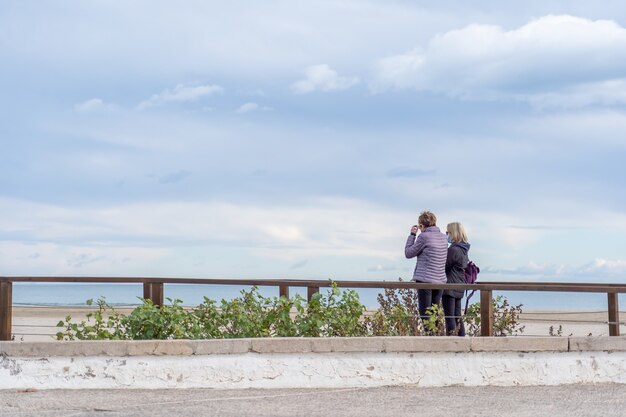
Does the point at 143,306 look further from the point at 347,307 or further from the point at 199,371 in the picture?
the point at 347,307

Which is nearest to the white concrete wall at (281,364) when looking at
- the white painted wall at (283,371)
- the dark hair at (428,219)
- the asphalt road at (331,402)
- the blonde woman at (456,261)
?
the white painted wall at (283,371)

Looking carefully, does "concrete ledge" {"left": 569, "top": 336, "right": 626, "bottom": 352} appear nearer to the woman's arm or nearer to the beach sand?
the beach sand

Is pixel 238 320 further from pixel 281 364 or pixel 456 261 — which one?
pixel 456 261

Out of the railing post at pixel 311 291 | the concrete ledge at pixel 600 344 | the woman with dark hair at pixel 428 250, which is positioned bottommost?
the concrete ledge at pixel 600 344

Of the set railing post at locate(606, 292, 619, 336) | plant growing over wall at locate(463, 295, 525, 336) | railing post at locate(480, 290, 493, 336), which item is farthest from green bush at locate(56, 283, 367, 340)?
railing post at locate(606, 292, 619, 336)

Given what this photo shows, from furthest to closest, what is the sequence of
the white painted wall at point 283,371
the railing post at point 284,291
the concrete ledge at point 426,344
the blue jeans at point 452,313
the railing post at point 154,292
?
the blue jeans at point 452,313, the railing post at point 154,292, the railing post at point 284,291, the concrete ledge at point 426,344, the white painted wall at point 283,371

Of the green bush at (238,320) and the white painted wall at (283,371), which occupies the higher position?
the green bush at (238,320)

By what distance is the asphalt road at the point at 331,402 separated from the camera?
28.7 feet

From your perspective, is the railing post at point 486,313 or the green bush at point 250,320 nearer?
the green bush at point 250,320

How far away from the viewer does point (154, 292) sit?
39.2 ft

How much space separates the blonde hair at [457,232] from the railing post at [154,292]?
428 cm

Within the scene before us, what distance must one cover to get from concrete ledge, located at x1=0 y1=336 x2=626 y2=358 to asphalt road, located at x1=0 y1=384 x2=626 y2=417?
48cm

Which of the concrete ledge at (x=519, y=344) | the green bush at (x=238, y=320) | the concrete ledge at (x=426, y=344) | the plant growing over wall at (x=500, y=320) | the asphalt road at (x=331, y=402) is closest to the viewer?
the asphalt road at (x=331, y=402)

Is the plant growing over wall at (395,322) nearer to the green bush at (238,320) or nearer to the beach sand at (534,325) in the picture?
the green bush at (238,320)
